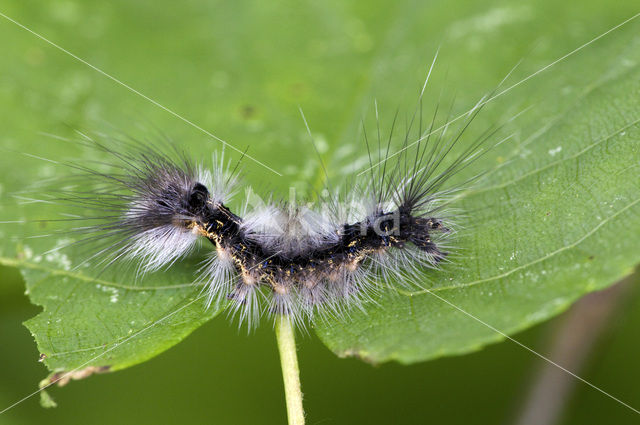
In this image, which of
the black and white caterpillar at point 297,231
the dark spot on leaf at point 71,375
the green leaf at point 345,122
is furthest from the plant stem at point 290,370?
the dark spot on leaf at point 71,375

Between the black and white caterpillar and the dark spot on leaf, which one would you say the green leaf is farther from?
the black and white caterpillar

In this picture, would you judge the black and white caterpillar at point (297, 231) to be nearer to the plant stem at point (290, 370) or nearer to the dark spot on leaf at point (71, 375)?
the plant stem at point (290, 370)

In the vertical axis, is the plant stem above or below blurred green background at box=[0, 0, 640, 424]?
below

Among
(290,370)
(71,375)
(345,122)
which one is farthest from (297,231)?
(71,375)

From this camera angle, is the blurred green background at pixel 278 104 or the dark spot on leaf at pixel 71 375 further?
the blurred green background at pixel 278 104

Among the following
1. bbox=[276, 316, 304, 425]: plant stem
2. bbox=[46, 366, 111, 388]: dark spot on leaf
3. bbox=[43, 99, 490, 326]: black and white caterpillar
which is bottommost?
bbox=[276, 316, 304, 425]: plant stem

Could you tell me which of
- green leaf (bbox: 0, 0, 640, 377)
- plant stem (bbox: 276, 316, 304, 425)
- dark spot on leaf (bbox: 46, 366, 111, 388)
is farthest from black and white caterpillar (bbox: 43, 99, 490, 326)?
dark spot on leaf (bbox: 46, 366, 111, 388)
